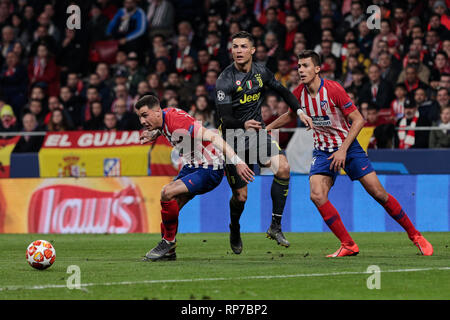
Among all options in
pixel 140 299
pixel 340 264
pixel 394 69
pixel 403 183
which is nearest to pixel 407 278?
pixel 340 264

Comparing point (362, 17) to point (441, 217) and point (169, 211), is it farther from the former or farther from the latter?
point (169, 211)

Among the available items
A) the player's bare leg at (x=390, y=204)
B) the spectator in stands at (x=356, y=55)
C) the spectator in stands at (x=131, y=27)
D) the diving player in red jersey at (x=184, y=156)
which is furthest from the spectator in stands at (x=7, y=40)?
the player's bare leg at (x=390, y=204)

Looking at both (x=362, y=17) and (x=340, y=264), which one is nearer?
(x=340, y=264)

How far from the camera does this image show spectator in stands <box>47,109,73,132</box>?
18.0 metres

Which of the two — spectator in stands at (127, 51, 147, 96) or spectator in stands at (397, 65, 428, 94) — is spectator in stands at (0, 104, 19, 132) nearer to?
spectator in stands at (127, 51, 147, 96)

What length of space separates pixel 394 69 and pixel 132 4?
6886 millimetres

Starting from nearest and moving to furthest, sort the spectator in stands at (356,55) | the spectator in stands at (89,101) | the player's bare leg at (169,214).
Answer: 1. the player's bare leg at (169,214)
2. the spectator in stands at (356,55)
3. the spectator in stands at (89,101)

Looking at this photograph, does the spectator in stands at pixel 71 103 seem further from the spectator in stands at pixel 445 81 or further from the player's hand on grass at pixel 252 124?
the player's hand on grass at pixel 252 124

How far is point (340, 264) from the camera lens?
28.3ft

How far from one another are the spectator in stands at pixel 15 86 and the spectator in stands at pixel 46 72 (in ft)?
0.75

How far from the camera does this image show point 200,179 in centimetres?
929

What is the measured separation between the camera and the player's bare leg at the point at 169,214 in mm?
9258

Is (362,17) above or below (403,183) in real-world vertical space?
above

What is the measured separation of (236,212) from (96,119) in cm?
846
